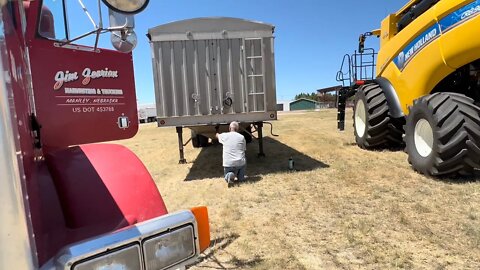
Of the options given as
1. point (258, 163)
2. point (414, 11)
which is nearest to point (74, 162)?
point (258, 163)

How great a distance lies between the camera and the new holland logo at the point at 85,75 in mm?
2127

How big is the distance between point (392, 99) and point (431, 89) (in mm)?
1306

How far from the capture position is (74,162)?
6.88ft

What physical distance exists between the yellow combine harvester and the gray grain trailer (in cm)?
244

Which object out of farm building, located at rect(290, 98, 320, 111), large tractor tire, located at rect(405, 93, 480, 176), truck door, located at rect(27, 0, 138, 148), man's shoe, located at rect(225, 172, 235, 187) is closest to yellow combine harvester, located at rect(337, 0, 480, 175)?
large tractor tire, located at rect(405, 93, 480, 176)

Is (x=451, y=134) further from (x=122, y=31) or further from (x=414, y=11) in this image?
(x=122, y=31)

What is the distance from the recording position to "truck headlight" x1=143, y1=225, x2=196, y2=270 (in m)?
1.51

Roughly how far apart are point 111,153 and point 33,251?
45.0 inches

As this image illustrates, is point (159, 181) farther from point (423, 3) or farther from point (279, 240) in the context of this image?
point (423, 3)

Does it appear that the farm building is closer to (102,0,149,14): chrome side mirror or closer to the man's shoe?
the man's shoe

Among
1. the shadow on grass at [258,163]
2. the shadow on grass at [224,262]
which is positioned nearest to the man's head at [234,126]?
the shadow on grass at [258,163]

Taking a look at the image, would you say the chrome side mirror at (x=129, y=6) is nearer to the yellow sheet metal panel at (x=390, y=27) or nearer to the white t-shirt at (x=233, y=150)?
the white t-shirt at (x=233, y=150)

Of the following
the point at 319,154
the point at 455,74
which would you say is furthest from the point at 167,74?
the point at 455,74

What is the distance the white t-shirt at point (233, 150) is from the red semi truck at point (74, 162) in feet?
13.7
